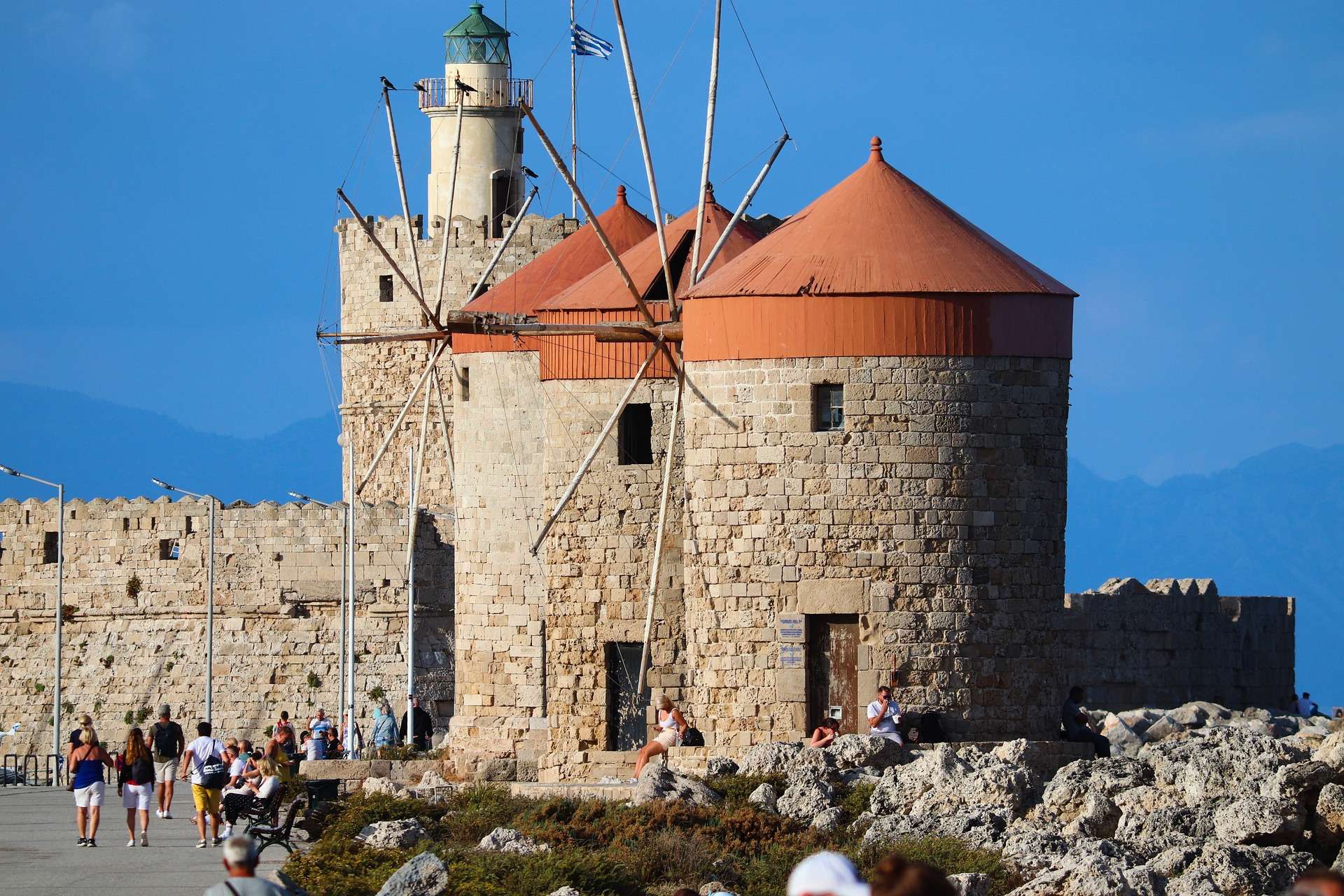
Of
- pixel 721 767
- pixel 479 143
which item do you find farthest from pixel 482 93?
pixel 721 767

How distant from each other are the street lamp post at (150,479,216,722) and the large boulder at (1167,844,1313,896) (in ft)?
77.2

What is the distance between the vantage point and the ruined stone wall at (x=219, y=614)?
43.2 meters

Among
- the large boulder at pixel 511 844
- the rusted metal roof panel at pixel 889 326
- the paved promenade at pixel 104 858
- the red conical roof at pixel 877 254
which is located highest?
the red conical roof at pixel 877 254

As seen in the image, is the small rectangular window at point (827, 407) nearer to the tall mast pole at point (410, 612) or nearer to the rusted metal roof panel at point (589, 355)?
the rusted metal roof panel at point (589, 355)

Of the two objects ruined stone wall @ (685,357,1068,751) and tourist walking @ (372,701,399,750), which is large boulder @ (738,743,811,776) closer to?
ruined stone wall @ (685,357,1068,751)

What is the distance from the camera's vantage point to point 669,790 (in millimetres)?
24156

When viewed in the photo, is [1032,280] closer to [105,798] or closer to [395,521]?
[105,798]

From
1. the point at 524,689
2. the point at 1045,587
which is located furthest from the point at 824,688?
the point at 524,689

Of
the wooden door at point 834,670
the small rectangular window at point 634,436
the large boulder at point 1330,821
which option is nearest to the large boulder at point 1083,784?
the large boulder at point 1330,821

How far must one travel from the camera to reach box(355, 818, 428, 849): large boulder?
75.3 ft

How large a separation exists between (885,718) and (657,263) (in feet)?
26.9

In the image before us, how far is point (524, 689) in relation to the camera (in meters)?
34.4

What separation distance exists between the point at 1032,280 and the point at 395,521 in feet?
59.9

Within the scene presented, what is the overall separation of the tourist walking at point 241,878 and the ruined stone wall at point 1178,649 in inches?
1029
